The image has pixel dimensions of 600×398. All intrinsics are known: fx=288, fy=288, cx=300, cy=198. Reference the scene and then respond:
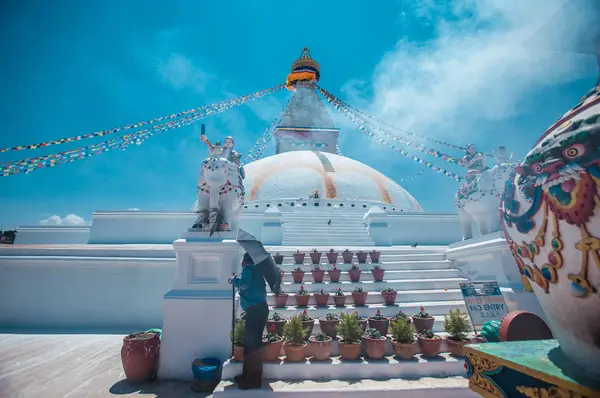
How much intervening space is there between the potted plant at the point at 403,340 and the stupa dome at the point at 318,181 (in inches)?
565

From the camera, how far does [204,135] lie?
6289 millimetres

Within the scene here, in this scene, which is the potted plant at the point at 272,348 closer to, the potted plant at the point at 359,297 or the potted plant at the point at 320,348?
the potted plant at the point at 320,348

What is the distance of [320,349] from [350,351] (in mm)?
461

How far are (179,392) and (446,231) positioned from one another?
1289 cm

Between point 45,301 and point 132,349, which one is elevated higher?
point 45,301

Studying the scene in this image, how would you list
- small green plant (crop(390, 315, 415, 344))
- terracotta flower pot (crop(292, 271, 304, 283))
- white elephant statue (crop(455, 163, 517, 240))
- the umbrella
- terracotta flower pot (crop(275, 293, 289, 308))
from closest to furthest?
1. the umbrella
2. small green plant (crop(390, 315, 415, 344))
3. terracotta flower pot (crop(275, 293, 289, 308))
4. terracotta flower pot (crop(292, 271, 304, 283))
5. white elephant statue (crop(455, 163, 517, 240))

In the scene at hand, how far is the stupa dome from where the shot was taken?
755 inches

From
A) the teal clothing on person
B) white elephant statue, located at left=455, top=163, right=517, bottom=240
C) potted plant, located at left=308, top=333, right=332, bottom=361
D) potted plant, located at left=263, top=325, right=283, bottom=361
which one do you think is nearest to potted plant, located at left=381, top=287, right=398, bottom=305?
potted plant, located at left=308, top=333, right=332, bottom=361

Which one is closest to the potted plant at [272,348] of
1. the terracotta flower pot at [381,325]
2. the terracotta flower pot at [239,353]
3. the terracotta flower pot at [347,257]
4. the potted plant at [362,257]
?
the terracotta flower pot at [239,353]

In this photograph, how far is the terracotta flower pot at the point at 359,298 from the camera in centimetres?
614

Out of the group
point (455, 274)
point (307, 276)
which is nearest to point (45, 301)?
point (307, 276)

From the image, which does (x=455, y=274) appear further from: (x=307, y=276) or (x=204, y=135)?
(x=204, y=135)

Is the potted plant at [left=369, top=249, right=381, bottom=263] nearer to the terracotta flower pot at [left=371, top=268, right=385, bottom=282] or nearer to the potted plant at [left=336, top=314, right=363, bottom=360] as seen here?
the terracotta flower pot at [left=371, top=268, right=385, bottom=282]

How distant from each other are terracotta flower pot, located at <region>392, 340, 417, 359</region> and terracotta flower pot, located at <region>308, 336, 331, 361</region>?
108 cm
